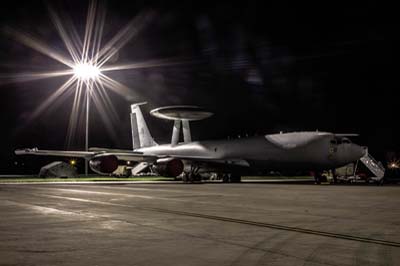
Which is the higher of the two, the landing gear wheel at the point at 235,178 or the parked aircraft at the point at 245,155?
the parked aircraft at the point at 245,155

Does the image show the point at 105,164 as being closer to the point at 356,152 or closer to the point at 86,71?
the point at 86,71

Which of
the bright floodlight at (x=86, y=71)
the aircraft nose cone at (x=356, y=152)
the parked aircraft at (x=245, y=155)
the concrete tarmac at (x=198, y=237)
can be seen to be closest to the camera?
the concrete tarmac at (x=198, y=237)

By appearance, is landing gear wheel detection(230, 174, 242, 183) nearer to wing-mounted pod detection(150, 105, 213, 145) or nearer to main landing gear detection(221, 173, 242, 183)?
main landing gear detection(221, 173, 242, 183)

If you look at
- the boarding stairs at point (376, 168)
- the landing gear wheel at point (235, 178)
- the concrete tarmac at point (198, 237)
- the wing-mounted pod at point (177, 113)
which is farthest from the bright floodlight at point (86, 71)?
the concrete tarmac at point (198, 237)

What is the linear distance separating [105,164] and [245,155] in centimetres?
1135

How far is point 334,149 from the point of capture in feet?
108

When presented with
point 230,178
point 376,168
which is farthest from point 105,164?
point 376,168

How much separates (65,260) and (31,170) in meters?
111

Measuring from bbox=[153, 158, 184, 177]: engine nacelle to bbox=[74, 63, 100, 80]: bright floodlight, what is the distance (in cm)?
1342

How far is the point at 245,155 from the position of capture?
37.8 metres

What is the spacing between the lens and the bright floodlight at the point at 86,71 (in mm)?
46031

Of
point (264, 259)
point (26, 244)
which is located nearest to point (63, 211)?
point (26, 244)

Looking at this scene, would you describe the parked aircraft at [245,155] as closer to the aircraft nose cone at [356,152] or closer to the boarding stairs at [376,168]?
the aircraft nose cone at [356,152]

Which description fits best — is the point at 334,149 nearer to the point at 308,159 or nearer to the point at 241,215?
the point at 308,159
